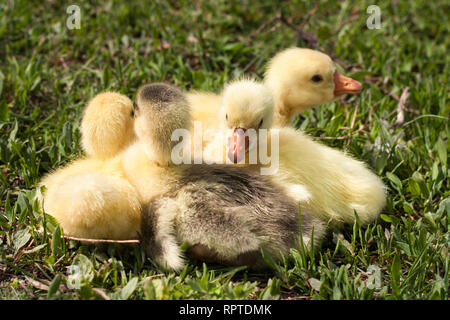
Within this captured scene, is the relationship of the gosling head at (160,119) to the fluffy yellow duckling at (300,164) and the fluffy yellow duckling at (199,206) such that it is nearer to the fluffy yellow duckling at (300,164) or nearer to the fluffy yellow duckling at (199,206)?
the fluffy yellow duckling at (199,206)

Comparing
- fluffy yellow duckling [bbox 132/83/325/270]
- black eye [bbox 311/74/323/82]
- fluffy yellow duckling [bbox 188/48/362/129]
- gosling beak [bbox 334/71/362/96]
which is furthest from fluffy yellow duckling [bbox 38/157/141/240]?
gosling beak [bbox 334/71/362/96]

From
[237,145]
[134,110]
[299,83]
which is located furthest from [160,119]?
[299,83]

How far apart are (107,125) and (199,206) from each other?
56 cm

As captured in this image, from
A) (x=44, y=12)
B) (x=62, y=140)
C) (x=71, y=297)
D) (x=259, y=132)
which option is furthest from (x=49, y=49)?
(x=71, y=297)

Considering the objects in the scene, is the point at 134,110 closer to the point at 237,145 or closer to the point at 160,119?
the point at 160,119

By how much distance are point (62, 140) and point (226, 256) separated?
124cm

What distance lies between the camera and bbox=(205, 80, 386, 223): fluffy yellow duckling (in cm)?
243

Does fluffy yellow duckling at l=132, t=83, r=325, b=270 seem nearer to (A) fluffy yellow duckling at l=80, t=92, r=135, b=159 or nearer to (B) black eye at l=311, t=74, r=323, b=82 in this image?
(A) fluffy yellow duckling at l=80, t=92, r=135, b=159

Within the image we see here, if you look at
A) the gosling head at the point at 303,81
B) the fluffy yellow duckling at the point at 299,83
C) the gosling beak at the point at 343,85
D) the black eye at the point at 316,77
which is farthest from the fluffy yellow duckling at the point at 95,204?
the gosling beak at the point at 343,85

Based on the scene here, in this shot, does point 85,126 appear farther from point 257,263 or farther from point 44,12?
point 44,12

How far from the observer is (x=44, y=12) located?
4102 millimetres

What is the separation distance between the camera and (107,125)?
7.95ft

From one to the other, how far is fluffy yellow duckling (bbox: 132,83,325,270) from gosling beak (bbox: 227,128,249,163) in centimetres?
9
